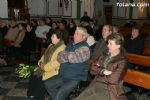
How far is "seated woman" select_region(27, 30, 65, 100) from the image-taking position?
218 inches

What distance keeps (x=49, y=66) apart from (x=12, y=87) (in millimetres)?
1994

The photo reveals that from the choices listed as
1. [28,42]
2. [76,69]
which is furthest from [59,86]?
[28,42]

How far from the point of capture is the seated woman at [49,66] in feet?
18.1

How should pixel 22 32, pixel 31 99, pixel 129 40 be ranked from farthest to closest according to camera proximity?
pixel 22 32
pixel 129 40
pixel 31 99

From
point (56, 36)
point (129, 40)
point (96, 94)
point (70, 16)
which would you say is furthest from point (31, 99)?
point (70, 16)

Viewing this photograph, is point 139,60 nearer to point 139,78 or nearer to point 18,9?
A: point 139,78

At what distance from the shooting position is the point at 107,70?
4457 mm

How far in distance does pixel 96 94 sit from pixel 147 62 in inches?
90.1

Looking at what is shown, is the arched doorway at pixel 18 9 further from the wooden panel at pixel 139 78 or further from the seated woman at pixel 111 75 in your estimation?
the seated woman at pixel 111 75

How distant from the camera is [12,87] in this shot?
283 inches

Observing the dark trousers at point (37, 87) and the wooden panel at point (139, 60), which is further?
the wooden panel at point (139, 60)

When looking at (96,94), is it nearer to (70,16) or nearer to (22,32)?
(22,32)

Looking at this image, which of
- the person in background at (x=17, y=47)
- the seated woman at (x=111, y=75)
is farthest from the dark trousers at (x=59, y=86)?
the person in background at (x=17, y=47)

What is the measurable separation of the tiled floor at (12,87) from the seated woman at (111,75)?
2.25 m
